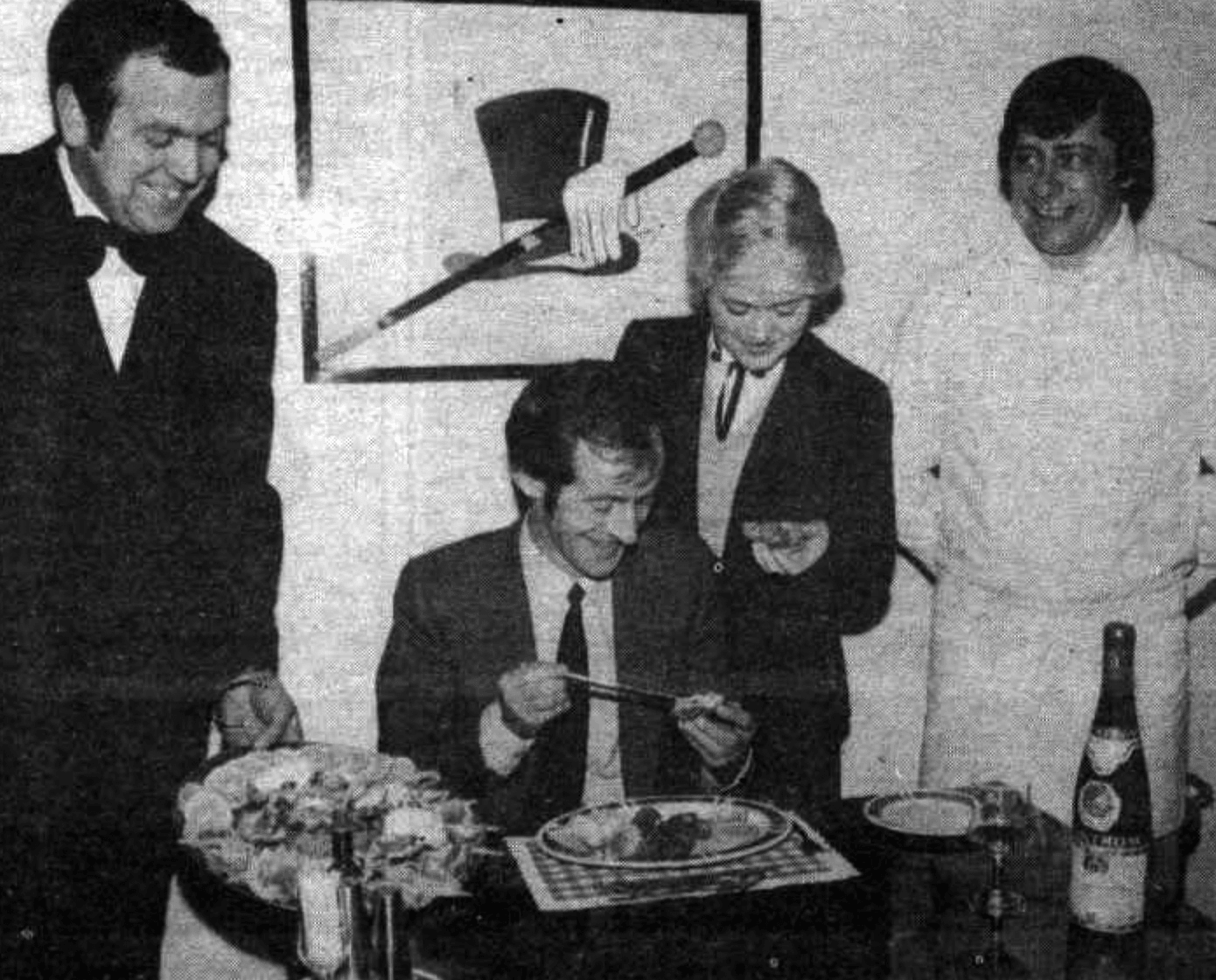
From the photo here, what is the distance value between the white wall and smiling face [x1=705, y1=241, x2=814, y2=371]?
0.11 meters

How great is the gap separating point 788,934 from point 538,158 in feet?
4.51

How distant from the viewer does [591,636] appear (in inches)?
86.7

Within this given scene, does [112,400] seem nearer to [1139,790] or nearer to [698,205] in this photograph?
[698,205]

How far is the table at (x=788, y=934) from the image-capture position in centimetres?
141

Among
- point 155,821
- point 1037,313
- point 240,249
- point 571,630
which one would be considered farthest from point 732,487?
point 155,821

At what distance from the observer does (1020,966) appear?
1.42m

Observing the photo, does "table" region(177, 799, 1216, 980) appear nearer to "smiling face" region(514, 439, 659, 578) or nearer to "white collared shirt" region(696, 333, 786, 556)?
"smiling face" region(514, 439, 659, 578)

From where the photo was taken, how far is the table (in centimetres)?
141

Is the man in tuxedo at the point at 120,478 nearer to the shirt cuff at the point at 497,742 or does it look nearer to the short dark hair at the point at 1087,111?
the shirt cuff at the point at 497,742

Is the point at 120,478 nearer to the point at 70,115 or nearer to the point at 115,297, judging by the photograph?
the point at 115,297

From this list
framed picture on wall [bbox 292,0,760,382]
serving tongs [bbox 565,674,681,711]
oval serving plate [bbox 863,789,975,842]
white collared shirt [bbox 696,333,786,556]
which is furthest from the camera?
white collared shirt [bbox 696,333,786,556]

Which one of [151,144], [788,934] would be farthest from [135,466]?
[788,934]

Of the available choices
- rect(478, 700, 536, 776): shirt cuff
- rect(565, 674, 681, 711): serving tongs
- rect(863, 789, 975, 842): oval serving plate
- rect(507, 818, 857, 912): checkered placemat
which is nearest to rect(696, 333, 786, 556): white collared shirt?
rect(565, 674, 681, 711): serving tongs

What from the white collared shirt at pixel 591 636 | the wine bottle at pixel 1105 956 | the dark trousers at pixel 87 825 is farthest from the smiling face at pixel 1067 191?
the dark trousers at pixel 87 825
